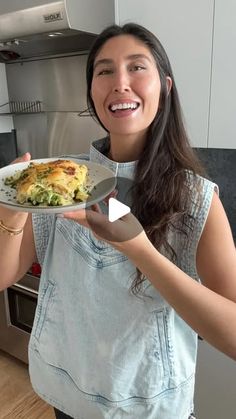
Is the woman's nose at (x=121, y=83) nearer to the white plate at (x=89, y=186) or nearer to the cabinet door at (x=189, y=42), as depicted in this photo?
the white plate at (x=89, y=186)

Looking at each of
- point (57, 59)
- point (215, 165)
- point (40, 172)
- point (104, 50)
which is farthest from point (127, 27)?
point (57, 59)

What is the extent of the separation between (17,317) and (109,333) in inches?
53.0

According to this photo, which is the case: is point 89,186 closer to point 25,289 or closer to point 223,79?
point 223,79

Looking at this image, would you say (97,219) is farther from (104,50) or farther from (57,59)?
(57,59)

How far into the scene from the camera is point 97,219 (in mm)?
→ 521

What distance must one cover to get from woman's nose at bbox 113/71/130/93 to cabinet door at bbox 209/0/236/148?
0.74m

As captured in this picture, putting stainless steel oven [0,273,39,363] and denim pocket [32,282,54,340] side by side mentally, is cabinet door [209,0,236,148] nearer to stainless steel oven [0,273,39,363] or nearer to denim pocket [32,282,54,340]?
denim pocket [32,282,54,340]

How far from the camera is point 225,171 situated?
1608mm

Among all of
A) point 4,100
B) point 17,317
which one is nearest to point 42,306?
point 17,317

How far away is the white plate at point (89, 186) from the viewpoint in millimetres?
523

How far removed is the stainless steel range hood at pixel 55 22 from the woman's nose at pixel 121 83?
85 centimetres

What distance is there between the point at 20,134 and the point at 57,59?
1.86 feet

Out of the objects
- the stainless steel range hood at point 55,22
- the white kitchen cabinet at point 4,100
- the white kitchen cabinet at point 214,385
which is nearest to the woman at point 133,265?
the white kitchen cabinet at point 214,385
